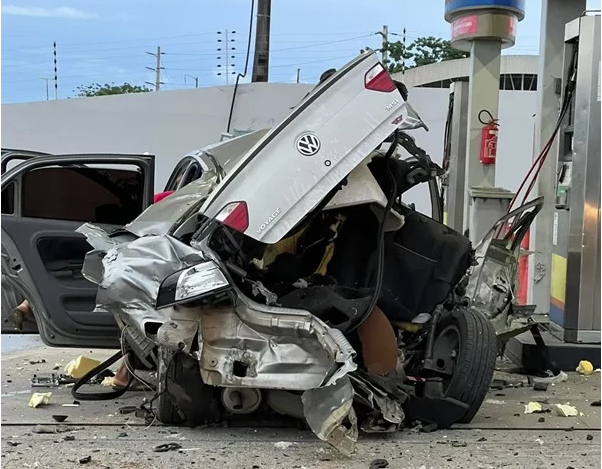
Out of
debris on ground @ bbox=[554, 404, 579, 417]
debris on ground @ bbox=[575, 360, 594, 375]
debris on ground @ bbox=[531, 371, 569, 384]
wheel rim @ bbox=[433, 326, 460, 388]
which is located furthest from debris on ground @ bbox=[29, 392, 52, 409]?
debris on ground @ bbox=[575, 360, 594, 375]

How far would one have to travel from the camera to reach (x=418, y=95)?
13.6m

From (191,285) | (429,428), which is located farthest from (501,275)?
(191,285)

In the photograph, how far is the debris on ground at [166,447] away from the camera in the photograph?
3768mm

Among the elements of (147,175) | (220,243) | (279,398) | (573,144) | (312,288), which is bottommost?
(279,398)

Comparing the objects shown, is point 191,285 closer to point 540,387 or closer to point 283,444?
point 283,444

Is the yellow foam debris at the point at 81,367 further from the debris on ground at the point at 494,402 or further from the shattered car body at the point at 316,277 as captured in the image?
the debris on ground at the point at 494,402

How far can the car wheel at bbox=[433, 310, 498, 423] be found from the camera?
162 inches

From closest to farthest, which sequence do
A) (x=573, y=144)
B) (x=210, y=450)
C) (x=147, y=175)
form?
(x=210, y=450), (x=147, y=175), (x=573, y=144)

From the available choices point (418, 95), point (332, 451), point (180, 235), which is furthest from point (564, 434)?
point (418, 95)

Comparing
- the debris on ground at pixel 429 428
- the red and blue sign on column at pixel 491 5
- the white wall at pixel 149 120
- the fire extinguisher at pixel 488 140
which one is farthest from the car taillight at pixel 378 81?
the white wall at pixel 149 120

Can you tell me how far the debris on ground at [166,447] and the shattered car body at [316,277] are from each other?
0.29m

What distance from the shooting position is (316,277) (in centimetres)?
431

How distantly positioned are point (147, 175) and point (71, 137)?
8.56 meters

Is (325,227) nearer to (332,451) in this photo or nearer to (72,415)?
(332,451)
